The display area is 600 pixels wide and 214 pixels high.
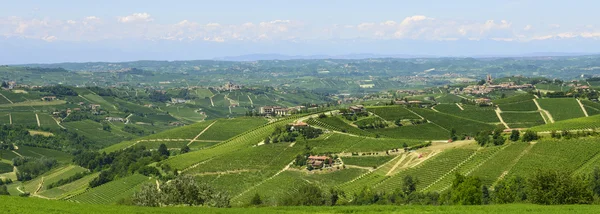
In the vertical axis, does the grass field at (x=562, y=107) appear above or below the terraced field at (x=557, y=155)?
below

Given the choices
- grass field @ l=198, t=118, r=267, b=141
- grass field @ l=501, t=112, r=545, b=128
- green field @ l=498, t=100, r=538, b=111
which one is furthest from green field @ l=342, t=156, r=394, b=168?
green field @ l=498, t=100, r=538, b=111

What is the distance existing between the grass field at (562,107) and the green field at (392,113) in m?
40.4

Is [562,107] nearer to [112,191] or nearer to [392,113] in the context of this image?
[392,113]

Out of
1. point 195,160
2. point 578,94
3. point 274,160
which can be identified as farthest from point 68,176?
point 578,94

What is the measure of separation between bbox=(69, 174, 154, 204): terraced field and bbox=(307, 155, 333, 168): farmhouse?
31.4m

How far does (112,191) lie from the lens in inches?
3957

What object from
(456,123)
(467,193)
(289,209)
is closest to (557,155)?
(467,193)

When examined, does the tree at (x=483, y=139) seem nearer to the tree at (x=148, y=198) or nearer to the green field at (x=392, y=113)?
the green field at (x=392, y=113)

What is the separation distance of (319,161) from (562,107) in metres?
92.5

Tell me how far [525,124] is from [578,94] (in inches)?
1831

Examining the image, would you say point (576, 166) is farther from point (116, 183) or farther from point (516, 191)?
point (116, 183)

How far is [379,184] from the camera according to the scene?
8575cm

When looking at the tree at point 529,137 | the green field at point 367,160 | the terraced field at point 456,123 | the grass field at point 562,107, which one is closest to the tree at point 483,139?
the tree at point 529,137

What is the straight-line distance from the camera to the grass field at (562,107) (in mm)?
149500
